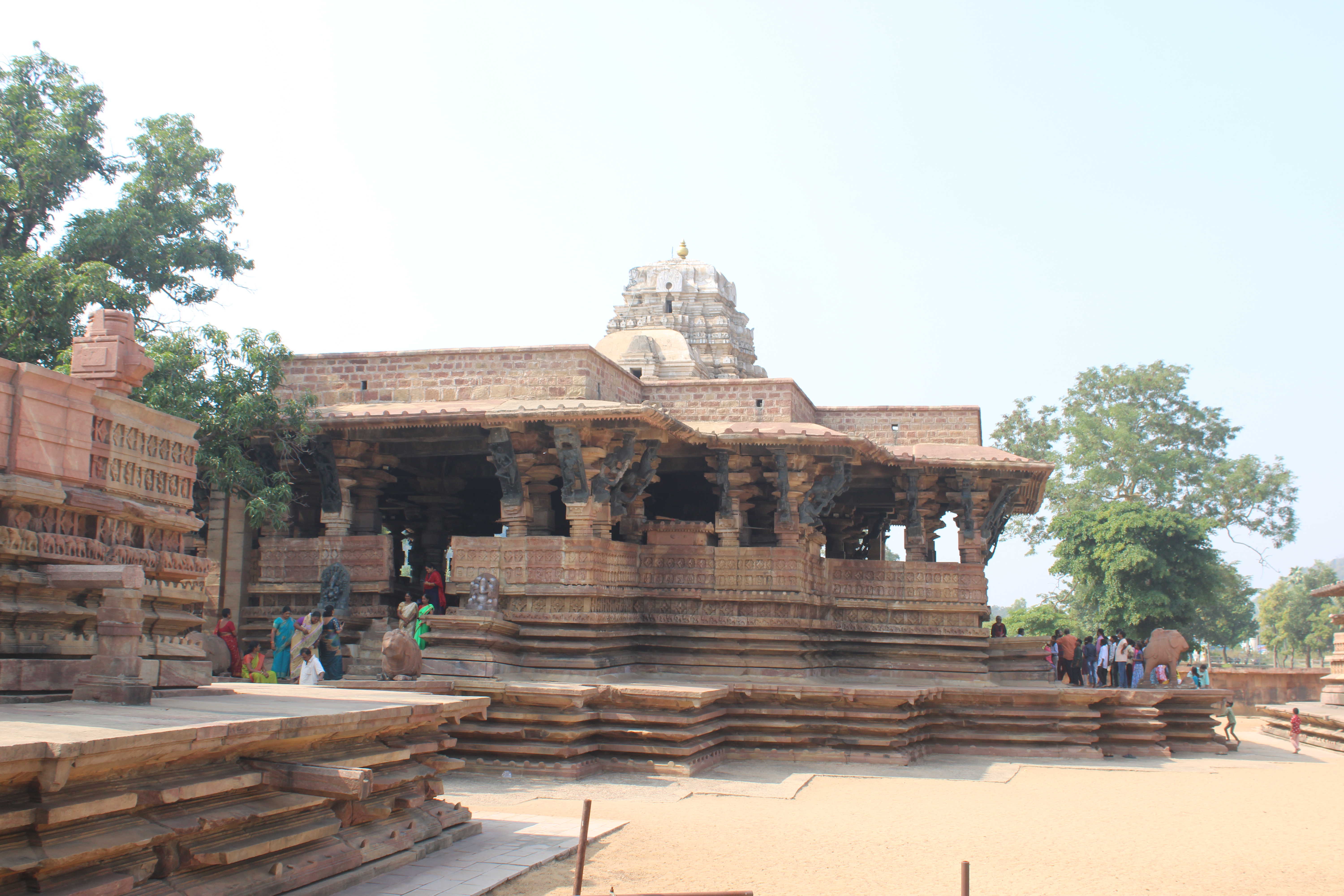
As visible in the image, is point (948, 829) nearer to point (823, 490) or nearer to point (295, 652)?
point (823, 490)

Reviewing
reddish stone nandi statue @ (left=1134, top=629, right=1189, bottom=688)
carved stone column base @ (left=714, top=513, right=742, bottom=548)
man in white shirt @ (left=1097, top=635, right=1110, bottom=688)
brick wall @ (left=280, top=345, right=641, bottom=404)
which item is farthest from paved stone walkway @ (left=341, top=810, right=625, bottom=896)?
man in white shirt @ (left=1097, top=635, right=1110, bottom=688)

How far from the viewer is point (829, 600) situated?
1459cm

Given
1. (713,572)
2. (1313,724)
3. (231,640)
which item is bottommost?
(1313,724)

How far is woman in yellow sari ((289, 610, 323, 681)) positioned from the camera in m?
11.8

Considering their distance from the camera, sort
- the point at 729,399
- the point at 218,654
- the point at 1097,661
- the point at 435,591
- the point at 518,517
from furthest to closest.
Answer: the point at 1097,661 < the point at 729,399 < the point at 435,591 < the point at 518,517 < the point at 218,654

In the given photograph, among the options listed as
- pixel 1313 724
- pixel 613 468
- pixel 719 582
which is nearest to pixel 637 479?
pixel 613 468

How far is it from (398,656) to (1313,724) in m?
16.5

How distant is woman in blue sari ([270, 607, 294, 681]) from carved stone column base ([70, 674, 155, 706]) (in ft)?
22.2

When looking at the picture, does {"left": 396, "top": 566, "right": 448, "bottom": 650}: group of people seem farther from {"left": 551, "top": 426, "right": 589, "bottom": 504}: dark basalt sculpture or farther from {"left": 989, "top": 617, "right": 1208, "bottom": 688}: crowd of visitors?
{"left": 989, "top": 617, "right": 1208, "bottom": 688}: crowd of visitors

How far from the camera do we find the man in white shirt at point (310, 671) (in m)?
11.2

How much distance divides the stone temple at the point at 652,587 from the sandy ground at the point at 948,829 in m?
0.65

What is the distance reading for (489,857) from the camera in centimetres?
650

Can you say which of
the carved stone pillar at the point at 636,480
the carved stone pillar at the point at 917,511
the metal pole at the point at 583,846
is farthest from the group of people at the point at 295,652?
the carved stone pillar at the point at 917,511

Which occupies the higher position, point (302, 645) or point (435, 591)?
point (435, 591)
